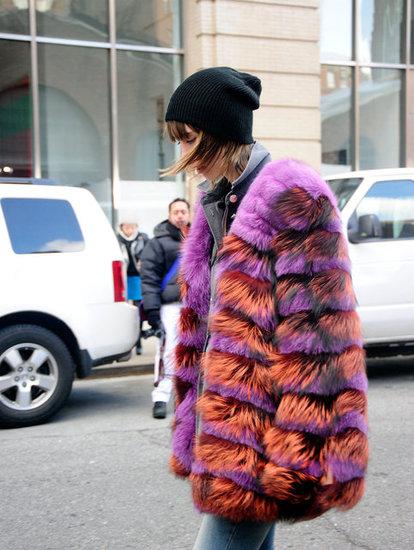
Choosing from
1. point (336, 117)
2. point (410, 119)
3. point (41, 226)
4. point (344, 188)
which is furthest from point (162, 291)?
point (410, 119)

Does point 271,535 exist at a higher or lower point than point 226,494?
lower

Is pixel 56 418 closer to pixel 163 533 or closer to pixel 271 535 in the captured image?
pixel 163 533

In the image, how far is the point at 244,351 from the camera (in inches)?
72.9

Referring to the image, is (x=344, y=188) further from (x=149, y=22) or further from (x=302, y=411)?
(x=302, y=411)

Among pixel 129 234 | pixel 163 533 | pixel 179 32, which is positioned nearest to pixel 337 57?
pixel 179 32

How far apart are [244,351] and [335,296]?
0.25m

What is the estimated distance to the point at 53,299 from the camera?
6348 millimetres

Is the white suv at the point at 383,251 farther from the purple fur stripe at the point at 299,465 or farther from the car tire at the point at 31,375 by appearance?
the purple fur stripe at the point at 299,465

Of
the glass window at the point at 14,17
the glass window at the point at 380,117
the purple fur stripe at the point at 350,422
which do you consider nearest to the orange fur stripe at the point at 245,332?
the purple fur stripe at the point at 350,422

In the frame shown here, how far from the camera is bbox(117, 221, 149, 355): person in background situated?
10203mm

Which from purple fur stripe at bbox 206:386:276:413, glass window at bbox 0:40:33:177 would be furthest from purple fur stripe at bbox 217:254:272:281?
glass window at bbox 0:40:33:177

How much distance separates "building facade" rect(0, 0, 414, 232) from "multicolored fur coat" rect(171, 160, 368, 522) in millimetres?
10858

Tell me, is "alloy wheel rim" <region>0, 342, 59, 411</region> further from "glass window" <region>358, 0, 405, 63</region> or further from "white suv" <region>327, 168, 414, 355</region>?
"glass window" <region>358, 0, 405, 63</region>

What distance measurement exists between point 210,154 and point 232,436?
27.6 inches
